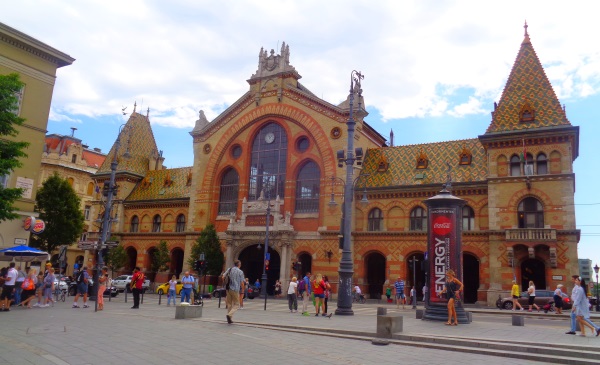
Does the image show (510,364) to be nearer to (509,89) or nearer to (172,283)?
(172,283)

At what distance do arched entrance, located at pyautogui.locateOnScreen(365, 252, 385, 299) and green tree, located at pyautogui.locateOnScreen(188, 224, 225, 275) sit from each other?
41.9ft

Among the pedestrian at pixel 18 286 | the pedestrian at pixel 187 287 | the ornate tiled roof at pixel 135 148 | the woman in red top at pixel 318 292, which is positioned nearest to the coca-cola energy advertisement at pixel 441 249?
the woman in red top at pixel 318 292

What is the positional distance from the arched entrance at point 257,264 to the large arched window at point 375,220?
9.12m

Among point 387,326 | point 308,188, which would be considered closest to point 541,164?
point 308,188

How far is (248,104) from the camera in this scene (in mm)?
46250

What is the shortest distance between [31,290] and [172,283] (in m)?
8.15

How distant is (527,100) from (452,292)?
Answer: 2323 centimetres

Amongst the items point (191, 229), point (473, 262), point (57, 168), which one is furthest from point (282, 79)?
point (57, 168)

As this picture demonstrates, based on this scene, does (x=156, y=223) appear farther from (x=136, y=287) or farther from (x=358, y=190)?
(x=136, y=287)

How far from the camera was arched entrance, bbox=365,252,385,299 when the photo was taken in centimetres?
4000

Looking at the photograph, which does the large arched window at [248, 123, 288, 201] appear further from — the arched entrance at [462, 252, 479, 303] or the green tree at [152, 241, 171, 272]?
the arched entrance at [462, 252, 479, 303]

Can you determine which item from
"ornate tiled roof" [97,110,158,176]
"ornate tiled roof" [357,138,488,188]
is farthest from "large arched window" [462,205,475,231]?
"ornate tiled roof" [97,110,158,176]

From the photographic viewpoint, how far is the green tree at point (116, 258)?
47.2m

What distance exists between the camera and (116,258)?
47438 mm
